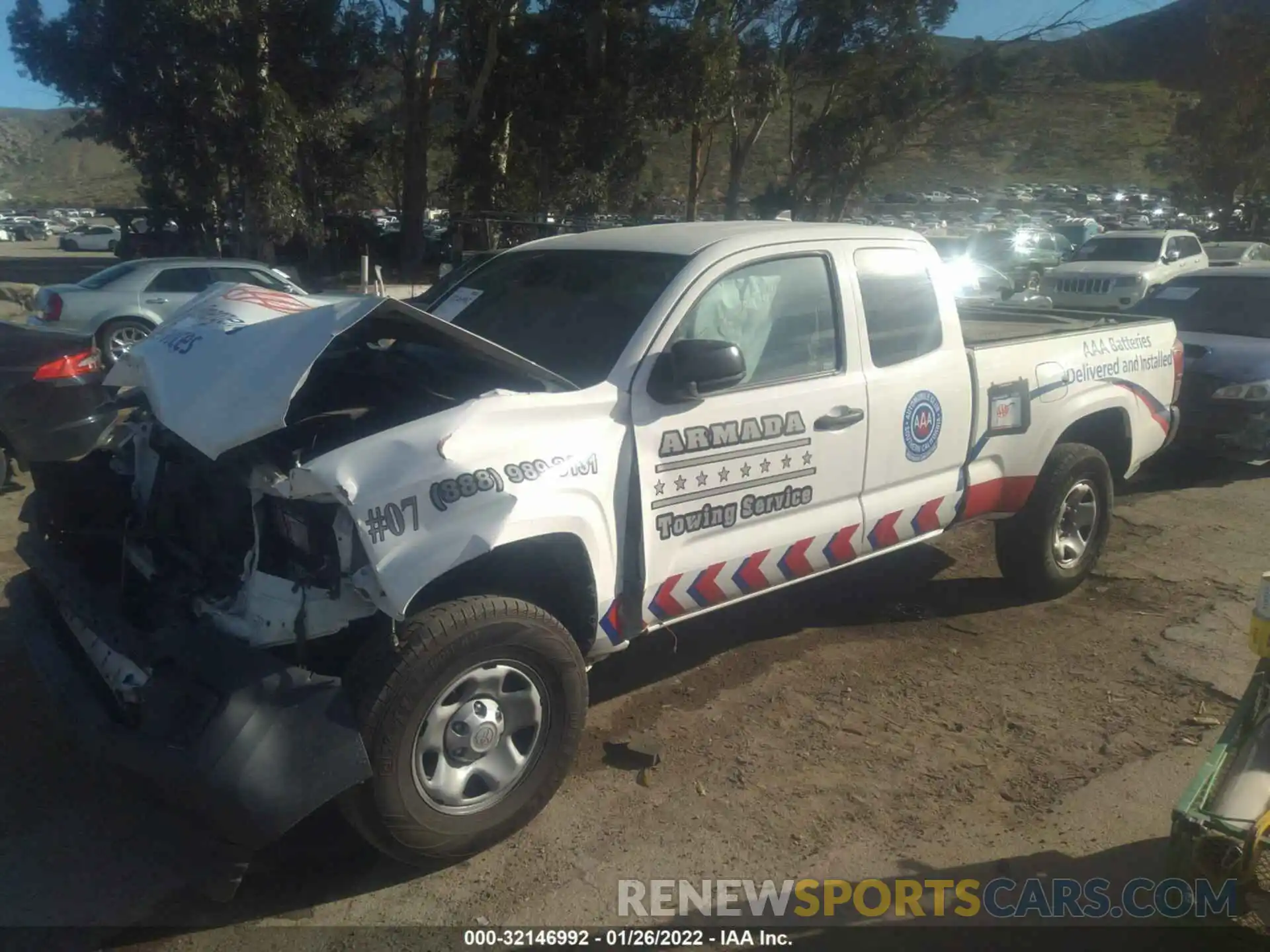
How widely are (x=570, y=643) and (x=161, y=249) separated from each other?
2934cm

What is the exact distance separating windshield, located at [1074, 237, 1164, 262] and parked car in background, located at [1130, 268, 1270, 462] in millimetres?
10029

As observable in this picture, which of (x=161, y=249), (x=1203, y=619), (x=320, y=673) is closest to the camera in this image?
(x=320, y=673)

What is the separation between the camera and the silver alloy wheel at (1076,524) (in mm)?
5680

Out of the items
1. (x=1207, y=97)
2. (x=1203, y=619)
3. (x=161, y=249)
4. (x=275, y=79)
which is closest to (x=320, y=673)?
(x=1203, y=619)

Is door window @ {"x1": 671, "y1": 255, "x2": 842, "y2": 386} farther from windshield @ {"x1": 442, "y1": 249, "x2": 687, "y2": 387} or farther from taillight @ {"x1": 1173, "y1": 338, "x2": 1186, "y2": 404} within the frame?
taillight @ {"x1": 1173, "y1": 338, "x2": 1186, "y2": 404}

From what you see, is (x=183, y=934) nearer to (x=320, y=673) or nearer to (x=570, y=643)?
(x=320, y=673)

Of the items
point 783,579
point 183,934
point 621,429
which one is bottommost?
point 183,934

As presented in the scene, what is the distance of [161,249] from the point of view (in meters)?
29.0

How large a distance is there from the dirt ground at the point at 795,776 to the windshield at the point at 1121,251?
14.7 m

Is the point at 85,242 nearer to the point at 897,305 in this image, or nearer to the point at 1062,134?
Result: the point at 897,305

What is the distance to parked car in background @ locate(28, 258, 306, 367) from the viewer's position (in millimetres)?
13500

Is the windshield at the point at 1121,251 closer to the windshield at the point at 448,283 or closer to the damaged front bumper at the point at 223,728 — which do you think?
the windshield at the point at 448,283

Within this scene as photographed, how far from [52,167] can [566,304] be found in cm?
12294

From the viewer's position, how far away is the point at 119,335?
13.8 metres
